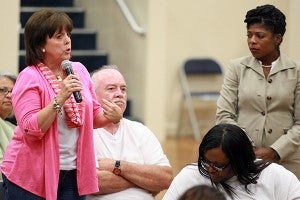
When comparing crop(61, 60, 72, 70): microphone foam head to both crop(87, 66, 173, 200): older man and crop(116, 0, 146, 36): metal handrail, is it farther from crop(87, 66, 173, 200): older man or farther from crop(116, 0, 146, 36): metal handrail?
crop(116, 0, 146, 36): metal handrail

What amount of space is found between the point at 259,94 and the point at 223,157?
905 mm

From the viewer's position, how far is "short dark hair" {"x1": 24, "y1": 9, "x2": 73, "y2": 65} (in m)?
3.46

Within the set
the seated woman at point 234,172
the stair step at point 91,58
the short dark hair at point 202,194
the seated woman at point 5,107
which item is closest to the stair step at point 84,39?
the stair step at point 91,58

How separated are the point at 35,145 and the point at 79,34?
573 centimetres

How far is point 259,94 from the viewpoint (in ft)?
13.5

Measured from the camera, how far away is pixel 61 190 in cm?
356

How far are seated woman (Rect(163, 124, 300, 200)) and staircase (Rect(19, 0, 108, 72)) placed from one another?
5.48 m

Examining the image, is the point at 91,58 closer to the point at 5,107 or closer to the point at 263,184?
the point at 5,107

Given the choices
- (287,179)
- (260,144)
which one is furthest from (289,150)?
(287,179)

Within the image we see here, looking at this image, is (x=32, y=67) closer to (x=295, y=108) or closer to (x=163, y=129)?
(x=295, y=108)

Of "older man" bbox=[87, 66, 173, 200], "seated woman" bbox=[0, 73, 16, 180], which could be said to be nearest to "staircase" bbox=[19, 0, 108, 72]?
"seated woman" bbox=[0, 73, 16, 180]

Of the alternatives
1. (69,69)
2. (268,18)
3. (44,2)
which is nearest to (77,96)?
(69,69)

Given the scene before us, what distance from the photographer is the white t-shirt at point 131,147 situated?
4.12m

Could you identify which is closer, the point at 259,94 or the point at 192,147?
the point at 259,94
